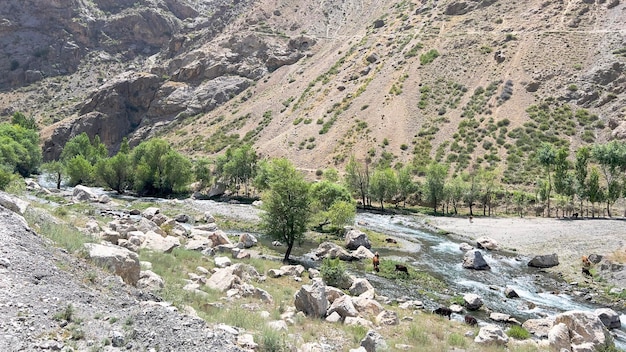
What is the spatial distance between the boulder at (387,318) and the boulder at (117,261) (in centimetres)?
907

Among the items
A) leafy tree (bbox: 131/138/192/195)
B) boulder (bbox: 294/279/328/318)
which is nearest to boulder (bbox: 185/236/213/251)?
boulder (bbox: 294/279/328/318)

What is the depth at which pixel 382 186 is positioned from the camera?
65.2 metres

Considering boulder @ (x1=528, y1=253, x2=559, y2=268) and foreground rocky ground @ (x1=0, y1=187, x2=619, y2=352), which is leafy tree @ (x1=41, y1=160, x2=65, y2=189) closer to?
foreground rocky ground @ (x1=0, y1=187, x2=619, y2=352)

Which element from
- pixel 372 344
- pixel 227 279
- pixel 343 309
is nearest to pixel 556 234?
pixel 343 309

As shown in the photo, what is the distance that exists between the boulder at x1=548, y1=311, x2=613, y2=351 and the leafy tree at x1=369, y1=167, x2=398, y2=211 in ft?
159

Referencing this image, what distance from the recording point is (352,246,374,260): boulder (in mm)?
32969

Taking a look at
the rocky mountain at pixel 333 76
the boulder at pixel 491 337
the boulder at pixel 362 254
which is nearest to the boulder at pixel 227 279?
the boulder at pixel 491 337

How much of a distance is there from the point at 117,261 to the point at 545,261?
106ft

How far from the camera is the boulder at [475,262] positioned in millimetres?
32031

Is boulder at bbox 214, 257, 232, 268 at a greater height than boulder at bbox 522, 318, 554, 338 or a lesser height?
greater

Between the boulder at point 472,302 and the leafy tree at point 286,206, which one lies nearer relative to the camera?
the boulder at point 472,302

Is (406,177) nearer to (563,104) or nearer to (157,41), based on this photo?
(563,104)

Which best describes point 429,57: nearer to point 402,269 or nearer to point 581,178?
point 581,178

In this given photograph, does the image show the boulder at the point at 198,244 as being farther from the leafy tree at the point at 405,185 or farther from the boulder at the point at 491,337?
the leafy tree at the point at 405,185
